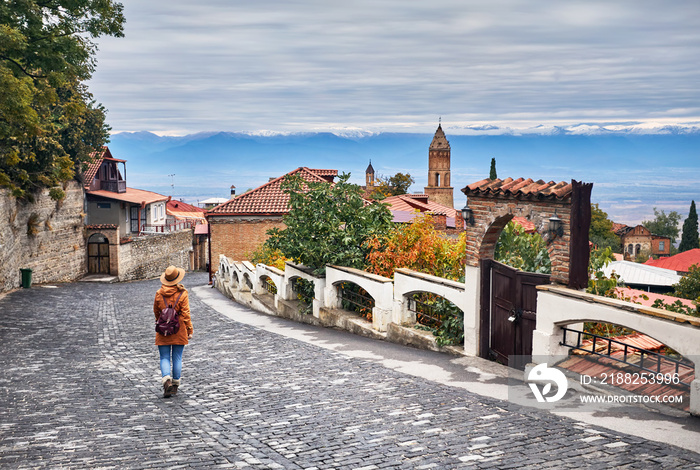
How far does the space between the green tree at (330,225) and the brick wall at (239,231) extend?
18968 mm

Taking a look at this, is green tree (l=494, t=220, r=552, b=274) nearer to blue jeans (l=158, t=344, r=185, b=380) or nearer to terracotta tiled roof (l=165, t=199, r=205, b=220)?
blue jeans (l=158, t=344, r=185, b=380)

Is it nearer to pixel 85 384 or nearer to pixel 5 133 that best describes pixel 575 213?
pixel 85 384

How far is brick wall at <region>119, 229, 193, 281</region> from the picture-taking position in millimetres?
38375

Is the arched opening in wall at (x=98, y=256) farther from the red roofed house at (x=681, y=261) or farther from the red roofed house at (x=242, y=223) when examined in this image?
the red roofed house at (x=681, y=261)

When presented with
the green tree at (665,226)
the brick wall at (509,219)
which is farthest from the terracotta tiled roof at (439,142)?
the brick wall at (509,219)

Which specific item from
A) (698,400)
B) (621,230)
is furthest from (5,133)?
(621,230)

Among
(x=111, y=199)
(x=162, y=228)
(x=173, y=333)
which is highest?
(x=111, y=199)

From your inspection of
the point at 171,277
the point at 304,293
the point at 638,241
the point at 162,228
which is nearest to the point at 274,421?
the point at 171,277

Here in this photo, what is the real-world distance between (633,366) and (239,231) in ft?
90.5

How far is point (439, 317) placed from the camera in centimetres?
1108

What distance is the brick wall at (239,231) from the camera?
3322 centimetres

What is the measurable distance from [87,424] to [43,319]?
34.8 feet

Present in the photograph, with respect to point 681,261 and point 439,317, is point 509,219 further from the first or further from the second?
point 681,261

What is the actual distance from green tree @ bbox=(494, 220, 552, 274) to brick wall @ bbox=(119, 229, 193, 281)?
1188 inches
